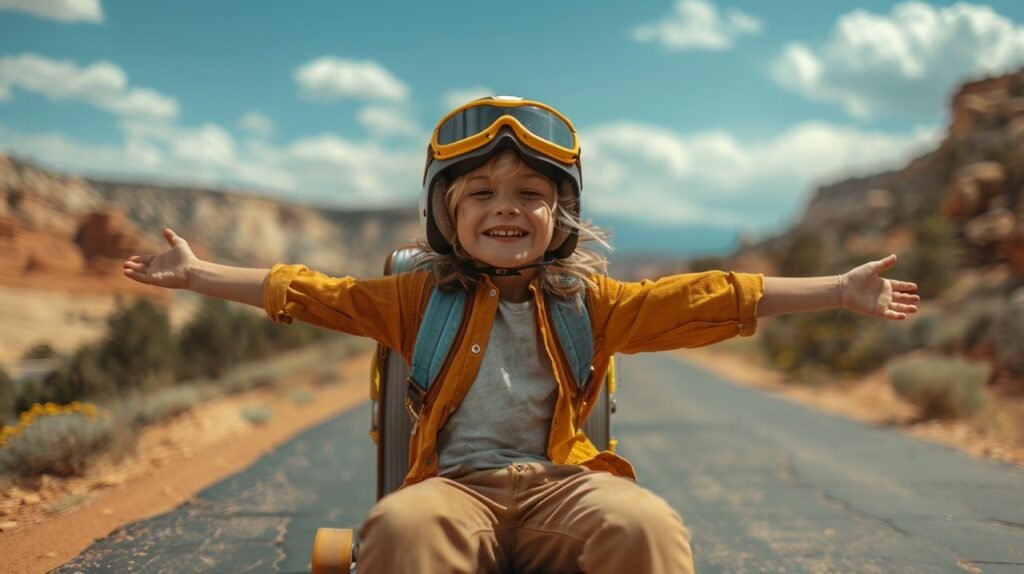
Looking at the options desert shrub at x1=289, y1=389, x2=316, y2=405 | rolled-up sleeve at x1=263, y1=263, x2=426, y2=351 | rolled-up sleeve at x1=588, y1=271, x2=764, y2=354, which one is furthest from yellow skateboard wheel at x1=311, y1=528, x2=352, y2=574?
desert shrub at x1=289, y1=389, x2=316, y2=405

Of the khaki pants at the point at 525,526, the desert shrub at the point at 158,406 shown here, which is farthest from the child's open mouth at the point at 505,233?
the desert shrub at the point at 158,406

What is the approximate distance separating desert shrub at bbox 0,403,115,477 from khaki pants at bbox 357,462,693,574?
414 centimetres

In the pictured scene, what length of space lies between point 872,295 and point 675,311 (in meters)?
0.71

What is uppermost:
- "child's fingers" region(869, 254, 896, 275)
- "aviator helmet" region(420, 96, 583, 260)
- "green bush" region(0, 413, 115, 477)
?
"aviator helmet" region(420, 96, 583, 260)

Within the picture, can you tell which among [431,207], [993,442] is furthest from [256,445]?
[993,442]

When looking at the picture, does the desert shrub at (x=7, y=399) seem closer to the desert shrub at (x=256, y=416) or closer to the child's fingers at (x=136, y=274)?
the desert shrub at (x=256, y=416)

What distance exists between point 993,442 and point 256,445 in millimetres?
7510

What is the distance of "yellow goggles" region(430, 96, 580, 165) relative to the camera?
111 inches

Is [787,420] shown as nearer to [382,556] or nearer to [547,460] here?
[547,460]

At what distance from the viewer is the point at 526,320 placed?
9.62 ft

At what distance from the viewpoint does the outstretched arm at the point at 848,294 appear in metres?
2.82

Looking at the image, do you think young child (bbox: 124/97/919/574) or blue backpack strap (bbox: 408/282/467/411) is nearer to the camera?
A: young child (bbox: 124/97/919/574)

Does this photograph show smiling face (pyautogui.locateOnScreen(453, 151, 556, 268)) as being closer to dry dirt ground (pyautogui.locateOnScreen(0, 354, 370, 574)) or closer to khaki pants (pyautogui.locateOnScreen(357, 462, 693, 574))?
khaki pants (pyautogui.locateOnScreen(357, 462, 693, 574))

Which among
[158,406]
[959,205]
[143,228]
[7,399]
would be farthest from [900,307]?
[143,228]
